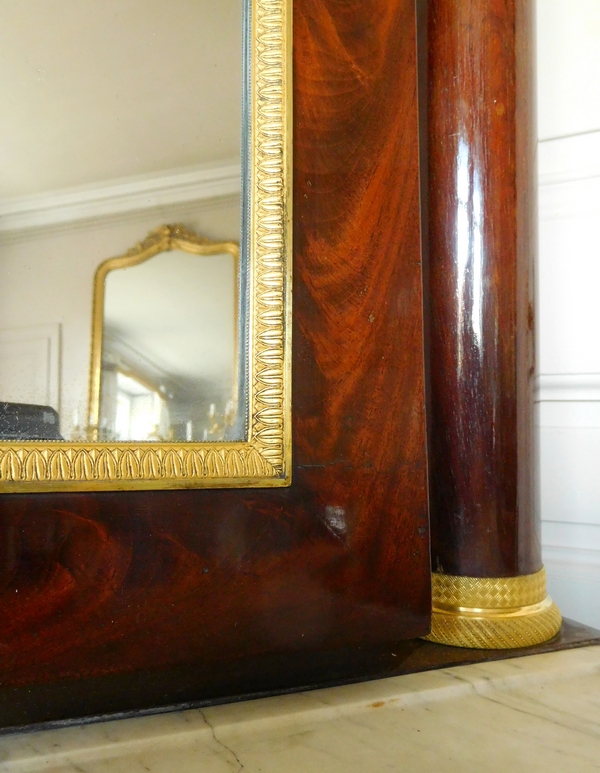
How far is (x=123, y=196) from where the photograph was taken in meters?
0.42

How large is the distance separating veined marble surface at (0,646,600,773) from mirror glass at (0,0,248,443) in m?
0.19

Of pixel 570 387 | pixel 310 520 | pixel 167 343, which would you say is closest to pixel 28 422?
pixel 167 343

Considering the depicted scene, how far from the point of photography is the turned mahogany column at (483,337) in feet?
1.78

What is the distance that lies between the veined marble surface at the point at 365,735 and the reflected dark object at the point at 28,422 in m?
0.19

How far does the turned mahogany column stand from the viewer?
0.54m

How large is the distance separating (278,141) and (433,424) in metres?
0.28

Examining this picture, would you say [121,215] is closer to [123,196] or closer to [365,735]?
[123,196]

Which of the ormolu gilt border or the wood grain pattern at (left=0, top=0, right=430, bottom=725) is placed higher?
the wood grain pattern at (left=0, top=0, right=430, bottom=725)

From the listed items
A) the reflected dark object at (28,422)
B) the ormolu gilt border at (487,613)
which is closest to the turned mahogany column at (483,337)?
the ormolu gilt border at (487,613)

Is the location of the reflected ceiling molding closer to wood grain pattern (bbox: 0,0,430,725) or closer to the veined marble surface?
wood grain pattern (bbox: 0,0,430,725)

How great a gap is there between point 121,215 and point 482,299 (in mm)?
320

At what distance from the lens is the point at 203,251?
44 centimetres

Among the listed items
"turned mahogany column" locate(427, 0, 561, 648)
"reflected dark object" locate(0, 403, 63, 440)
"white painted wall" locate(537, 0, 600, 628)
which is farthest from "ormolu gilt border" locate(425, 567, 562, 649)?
"reflected dark object" locate(0, 403, 63, 440)

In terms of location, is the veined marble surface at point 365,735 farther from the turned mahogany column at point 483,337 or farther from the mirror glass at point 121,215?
the mirror glass at point 121,215
